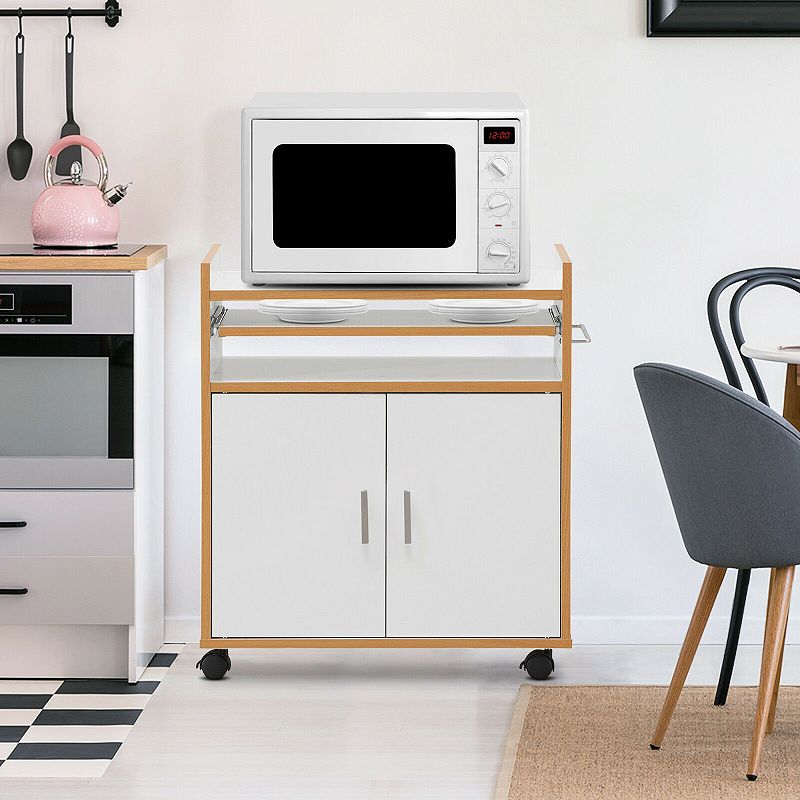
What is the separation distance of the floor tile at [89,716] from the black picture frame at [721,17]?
6.40ft

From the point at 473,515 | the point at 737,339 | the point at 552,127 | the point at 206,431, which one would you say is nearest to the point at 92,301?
the point at 206,431

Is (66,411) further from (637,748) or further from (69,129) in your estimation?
(637,748)

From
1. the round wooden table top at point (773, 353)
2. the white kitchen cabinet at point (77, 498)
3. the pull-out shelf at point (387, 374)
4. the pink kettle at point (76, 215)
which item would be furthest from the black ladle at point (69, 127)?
the round wooden table top at point (773, 353)

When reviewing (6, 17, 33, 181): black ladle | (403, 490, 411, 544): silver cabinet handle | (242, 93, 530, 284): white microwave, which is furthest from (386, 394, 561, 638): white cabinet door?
(6, 17, 33, 181): black ladle

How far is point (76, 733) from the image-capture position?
2.45 m

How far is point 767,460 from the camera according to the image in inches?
80.1

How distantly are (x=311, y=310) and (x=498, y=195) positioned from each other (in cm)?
47

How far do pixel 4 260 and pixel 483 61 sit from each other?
1.21 metres

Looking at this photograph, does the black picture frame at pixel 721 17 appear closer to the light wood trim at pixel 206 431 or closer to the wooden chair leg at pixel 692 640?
the light wood trim at pixel 206 431

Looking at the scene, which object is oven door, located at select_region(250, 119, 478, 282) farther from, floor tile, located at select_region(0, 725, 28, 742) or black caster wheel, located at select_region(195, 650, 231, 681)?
floor tile, located at select_region(0, 725, 28, 742)

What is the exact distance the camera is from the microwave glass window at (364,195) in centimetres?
259

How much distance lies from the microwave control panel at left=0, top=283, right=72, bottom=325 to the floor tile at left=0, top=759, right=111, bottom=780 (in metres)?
0.92

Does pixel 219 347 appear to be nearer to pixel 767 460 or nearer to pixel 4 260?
pixel 4 260

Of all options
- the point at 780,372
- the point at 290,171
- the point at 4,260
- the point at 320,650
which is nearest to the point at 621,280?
the point at 780,372
